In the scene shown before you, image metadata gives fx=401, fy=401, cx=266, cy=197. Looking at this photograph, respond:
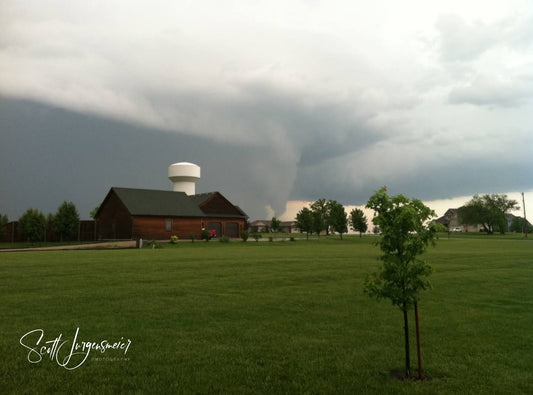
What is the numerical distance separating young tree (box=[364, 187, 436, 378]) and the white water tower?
69.6 meters

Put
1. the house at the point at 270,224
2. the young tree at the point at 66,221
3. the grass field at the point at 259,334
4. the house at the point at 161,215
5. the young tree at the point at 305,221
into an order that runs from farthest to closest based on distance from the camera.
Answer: the house at the point at 270,224 → the young tree at the point at 305,221 → the house at the point at 161,215 → the young tree at the point at 66,221 → the grass field at the point at 259,334

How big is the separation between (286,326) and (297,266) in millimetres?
11563

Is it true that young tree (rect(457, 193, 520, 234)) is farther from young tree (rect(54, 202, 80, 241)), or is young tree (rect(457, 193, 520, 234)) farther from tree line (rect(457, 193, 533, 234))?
young tree (rect(54, 202, 80, 241))

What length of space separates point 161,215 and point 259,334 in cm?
5001

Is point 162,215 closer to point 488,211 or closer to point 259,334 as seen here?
point 259,334

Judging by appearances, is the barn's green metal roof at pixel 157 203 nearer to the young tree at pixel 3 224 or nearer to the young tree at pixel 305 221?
the young tree at pixel 3 224

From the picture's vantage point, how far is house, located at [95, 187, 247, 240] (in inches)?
2162

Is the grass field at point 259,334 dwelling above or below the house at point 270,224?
below

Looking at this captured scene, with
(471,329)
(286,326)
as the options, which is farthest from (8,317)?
(471,329)

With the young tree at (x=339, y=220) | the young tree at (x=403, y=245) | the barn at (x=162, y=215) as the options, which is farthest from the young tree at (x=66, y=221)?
the young tree at (x=403, y=245)

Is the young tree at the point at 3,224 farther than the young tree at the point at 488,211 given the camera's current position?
No

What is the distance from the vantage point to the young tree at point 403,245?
646 cm

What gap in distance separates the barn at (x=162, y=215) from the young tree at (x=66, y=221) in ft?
15.3

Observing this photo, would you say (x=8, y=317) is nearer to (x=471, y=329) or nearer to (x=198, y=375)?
(x=198, y=375)
